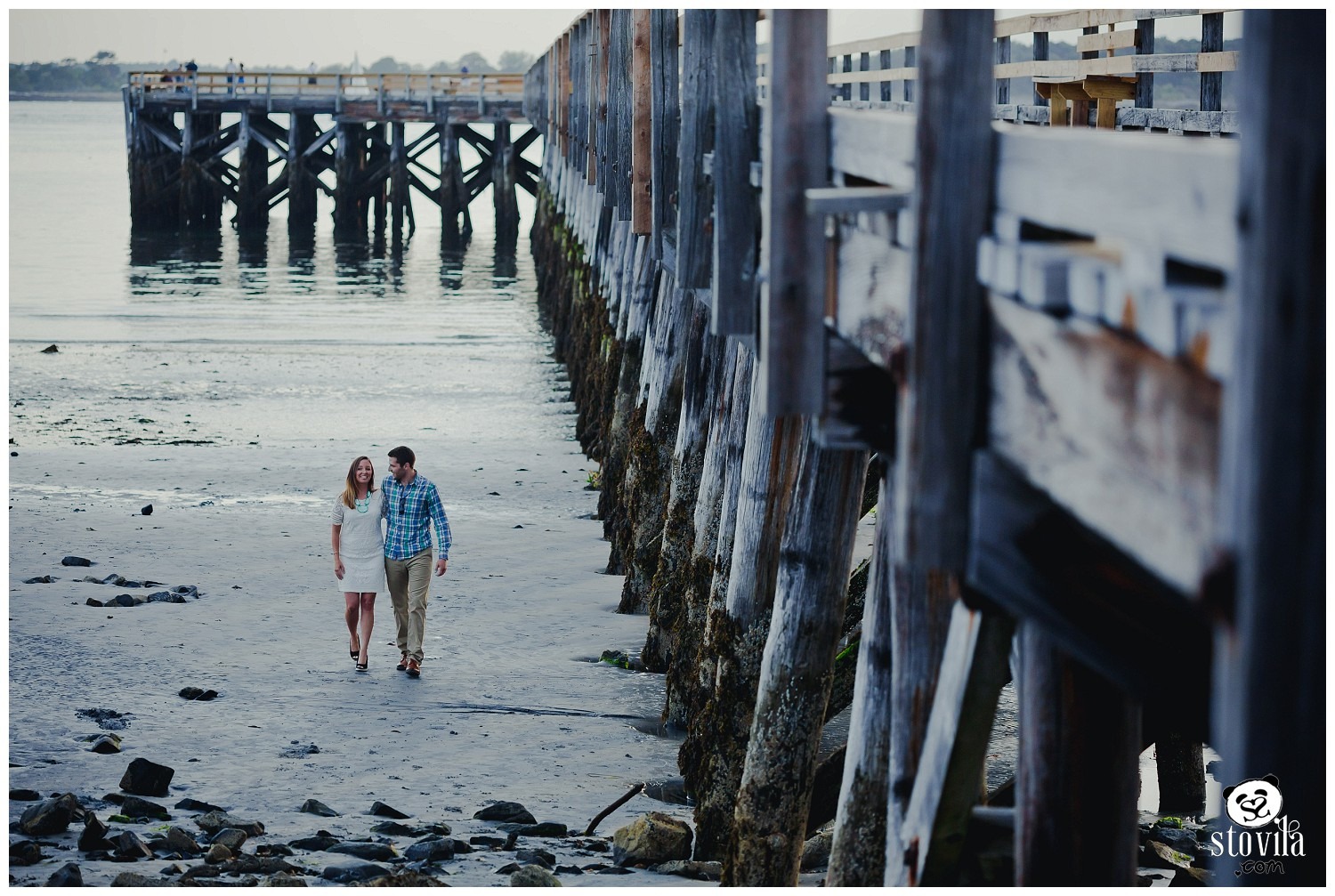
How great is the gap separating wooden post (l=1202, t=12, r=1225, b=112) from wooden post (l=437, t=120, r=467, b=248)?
30.5 metres

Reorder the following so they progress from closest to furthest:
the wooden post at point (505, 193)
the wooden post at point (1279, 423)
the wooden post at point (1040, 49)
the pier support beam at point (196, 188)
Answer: the wooden post at point (1279, 423), the wooden post at point (1040, 49), the wooden post at point (505, 193), the pier support beam at point (196, 188)

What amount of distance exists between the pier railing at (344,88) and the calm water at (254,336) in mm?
3437

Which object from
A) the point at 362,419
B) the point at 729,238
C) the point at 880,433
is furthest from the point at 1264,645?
the point at 362,419

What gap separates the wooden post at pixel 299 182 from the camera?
123ft

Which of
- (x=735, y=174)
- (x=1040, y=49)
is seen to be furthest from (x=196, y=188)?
(x=735, y=174)

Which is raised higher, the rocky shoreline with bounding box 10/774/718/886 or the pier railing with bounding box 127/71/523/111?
the pier railing with bounding box 127/71/523/111

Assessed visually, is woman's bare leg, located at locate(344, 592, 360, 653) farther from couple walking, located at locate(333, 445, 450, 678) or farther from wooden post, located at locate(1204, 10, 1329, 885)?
wooden post, located at locate(1204, 10, 1329, 885)

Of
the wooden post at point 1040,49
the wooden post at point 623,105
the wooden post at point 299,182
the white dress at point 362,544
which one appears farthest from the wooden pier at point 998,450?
the wooden post at point 299,182

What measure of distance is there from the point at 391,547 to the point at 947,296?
549cm

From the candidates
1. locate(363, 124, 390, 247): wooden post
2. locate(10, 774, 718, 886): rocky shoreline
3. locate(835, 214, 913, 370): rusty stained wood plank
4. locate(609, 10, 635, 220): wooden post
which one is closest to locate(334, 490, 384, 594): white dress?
locate(10, 774, 718, 886): rocky shoreline

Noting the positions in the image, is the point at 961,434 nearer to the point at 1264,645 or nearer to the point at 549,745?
the point at 1264,645

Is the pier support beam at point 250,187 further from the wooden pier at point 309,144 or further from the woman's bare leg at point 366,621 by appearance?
the woman's bare leg at point 366,621

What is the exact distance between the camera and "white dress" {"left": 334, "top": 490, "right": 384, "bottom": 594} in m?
7.52

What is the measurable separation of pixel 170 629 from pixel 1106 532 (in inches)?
272
